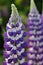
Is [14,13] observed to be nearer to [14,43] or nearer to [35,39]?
[14,43]

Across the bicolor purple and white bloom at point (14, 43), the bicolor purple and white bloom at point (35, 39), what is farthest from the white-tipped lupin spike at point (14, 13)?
the bicolor purple and white bloom at point (35, 39)

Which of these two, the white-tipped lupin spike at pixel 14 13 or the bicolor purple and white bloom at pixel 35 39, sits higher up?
the white-tipped lupin spike at pixel 14 13

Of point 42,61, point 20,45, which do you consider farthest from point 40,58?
point 20,45

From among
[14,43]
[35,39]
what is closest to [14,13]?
[14,43]

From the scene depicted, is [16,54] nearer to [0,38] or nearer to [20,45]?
[20,45]

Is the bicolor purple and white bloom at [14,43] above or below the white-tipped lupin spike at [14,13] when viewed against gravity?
below

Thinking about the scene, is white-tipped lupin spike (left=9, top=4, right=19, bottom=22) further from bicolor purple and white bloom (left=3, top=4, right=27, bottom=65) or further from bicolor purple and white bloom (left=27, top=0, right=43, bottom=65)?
bicolor purple and white bloom (left=27, top=0, right=43, bottom=65)

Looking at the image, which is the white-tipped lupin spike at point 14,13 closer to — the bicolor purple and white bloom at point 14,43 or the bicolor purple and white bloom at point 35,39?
the bicolor purple and white bloom at point 14,43

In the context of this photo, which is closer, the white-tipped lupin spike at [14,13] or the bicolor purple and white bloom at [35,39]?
the white-tipped lupin spike at [14,13]
